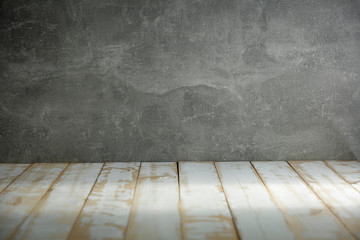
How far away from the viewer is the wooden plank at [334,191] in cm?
153

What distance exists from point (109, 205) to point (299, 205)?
2.71 feet

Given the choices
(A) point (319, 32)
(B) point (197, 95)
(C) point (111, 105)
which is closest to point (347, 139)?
(A) point (319, 32)

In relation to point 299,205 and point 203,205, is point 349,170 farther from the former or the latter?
point 203,205

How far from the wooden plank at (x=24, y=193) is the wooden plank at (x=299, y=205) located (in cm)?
108

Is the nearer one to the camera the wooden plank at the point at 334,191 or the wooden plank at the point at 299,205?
the wooden plank at the point at 299,205

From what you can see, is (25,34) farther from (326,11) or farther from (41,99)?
(326,11)

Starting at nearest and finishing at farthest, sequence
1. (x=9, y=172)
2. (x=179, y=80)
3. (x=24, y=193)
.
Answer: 1. (x=24, y=193)
2. (x=9, y=172)
3. (x=179, y=80)

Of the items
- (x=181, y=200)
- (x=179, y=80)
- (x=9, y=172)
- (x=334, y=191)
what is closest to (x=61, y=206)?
(x=181, y=200)

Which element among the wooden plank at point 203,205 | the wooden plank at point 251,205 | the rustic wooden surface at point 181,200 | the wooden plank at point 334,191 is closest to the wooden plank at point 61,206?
the rustic wooden surface at point 181,200

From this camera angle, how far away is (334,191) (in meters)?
1.83

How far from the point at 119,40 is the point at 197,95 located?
1.79 ft

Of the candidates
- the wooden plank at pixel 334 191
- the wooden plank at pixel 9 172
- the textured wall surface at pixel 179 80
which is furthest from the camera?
the textured wall surface at pixel 179 80

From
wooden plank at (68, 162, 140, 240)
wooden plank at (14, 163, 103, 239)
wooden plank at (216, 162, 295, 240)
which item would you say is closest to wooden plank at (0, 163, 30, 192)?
wooden plank at (14, 163, 103, 239)

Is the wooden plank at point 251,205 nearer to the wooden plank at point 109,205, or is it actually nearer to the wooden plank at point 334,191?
the wooden plank at point 334,191
